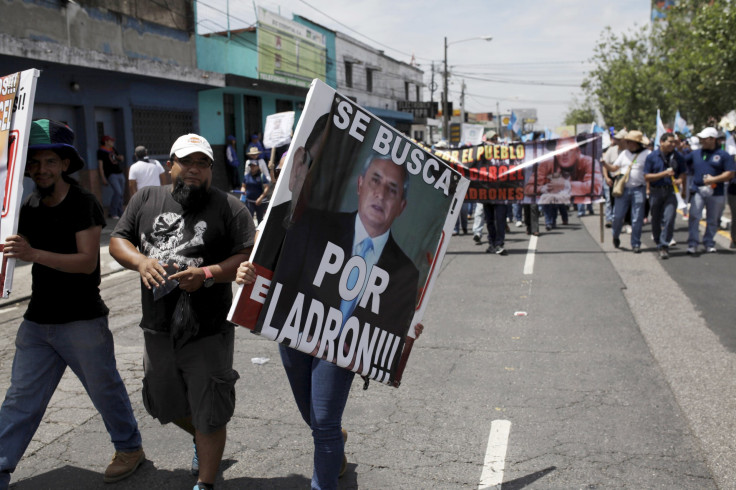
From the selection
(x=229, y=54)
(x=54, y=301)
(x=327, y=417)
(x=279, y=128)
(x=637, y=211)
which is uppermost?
(x=229, y=54)

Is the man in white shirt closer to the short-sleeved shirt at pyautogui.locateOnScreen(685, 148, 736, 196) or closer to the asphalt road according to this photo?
the asphalt road

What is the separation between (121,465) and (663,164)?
9.76m

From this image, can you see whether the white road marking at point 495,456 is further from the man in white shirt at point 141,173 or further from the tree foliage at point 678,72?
the tree foliage at point 678,72

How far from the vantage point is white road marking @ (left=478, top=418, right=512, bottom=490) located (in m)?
3.55

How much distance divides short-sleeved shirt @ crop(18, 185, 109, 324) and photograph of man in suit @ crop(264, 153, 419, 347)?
3.94ft

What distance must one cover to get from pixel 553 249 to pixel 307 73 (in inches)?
964

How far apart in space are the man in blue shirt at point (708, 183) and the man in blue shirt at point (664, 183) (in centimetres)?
31

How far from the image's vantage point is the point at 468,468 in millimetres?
3721

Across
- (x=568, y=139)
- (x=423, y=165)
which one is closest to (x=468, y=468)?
(x=423, y=165)

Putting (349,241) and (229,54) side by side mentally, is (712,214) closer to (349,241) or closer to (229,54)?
(349,241)

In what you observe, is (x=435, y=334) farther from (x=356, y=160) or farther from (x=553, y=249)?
(x=553, y=249)

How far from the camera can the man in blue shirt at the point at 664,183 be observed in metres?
10.8

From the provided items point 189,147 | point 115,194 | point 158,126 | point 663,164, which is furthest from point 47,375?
point 158,126

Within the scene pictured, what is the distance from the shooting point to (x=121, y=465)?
11.9 ft
